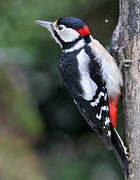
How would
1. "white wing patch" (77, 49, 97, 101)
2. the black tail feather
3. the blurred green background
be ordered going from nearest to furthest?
the black tail feather → "white wing patch" (77, 49, 97, 101) → the blurred green background

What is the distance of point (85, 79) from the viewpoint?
15.8ft

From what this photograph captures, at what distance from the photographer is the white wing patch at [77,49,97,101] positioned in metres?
4.82

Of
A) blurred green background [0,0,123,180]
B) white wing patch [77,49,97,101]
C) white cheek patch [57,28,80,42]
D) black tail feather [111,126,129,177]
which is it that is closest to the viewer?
black tail feather [111,126,129,177]

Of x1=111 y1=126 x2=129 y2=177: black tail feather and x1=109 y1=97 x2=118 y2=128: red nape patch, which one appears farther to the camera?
x1=109 y1=97 x2=118 y2=128: red nape patch

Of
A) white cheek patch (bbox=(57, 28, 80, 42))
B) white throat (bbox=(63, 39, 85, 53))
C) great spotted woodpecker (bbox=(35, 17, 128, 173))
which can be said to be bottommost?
great spotted woodpecker (bbox=(35, 17, 128, 173))

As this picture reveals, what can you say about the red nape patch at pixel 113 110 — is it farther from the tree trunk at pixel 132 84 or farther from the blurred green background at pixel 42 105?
the blurred green background at pixel 42 105

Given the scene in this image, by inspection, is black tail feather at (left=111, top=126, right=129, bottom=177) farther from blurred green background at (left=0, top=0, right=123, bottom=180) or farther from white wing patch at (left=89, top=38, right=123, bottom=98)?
blurred green background at (left=0, top=0, right=123, bottom=180)

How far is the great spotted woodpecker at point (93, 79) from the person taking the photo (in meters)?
4.80

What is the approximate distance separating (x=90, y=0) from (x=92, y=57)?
58 cm

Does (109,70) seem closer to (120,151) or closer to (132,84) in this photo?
(132,84)

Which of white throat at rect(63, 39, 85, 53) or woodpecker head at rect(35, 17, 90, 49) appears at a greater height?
woodpecker head at rect(35, 17, 90, 49)

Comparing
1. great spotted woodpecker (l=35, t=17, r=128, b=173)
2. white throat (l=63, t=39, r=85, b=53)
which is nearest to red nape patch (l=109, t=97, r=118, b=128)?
great spotted woodpecker (l=35, t=17, r=128, b=173)

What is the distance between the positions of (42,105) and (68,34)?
2.57 feet

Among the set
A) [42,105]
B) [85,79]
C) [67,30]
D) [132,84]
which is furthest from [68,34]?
[42,105]
